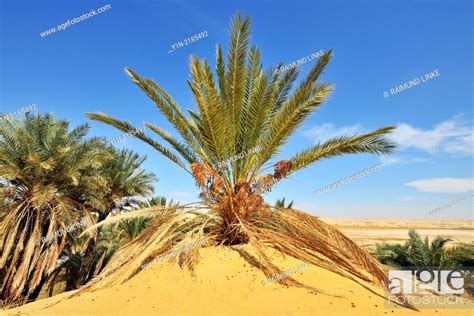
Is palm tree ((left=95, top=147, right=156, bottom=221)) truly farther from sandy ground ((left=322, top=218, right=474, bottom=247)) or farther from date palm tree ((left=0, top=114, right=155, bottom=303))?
sandy ground ((left=322, top=218, right=474, bottom=247))

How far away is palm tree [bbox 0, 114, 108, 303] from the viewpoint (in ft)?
43.1

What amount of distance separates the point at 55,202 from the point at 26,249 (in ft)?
6.74

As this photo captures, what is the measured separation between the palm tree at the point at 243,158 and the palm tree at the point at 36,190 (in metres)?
6.91

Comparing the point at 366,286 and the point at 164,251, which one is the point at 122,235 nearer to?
the point at 164,251

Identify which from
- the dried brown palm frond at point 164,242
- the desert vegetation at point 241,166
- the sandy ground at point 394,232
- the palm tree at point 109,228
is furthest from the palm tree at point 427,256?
the palm tree at point 109,228

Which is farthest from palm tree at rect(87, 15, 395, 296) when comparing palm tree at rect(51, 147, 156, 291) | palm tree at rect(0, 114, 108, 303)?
palm tree at rect(51, 147, 156, 291)

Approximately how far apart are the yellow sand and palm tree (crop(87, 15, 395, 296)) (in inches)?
15.2

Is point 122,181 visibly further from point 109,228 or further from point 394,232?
point 394,232

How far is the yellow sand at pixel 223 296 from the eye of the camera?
18.6 feet

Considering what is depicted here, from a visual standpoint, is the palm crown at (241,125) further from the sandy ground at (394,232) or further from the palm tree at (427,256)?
the palm tree at (427,256)

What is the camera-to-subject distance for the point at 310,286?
6207mm

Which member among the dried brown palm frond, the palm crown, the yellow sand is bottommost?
the yellow sand

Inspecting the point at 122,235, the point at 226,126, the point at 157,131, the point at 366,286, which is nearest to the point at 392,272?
the point at 366,286

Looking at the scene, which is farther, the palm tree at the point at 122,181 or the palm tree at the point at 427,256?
the palm tree at the point at 122,181
